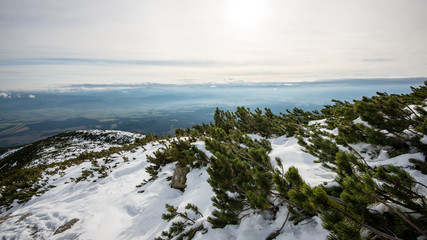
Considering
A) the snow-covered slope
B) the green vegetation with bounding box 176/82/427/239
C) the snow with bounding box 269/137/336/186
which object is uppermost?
the green vegetation with bounding box 176/82/427/239

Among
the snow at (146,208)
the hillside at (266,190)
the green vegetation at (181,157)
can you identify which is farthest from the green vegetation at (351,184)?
the green vegetation at (181,157)

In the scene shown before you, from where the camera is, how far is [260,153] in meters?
3.00

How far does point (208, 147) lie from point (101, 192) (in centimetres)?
656

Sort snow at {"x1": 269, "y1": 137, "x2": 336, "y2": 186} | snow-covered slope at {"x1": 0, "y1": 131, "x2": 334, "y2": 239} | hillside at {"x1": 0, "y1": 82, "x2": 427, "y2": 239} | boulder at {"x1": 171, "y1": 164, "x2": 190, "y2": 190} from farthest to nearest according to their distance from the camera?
boulder at {"x1": 171, "y1": 164, "x2": 190, "y2": 190}, snow at {"x1": 269, "y1": 137, "x2": 336, "y2": 186}, snow-covered slope at {"x1": 0, "y1": 131, "x2": 334, "y2": 239}, hillside at {"x1": 0, "y1": 82, "x2": 427, "y2": 239}

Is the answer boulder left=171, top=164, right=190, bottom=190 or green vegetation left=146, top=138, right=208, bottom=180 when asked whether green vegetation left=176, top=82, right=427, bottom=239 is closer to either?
green vegetation left=146, top=138, right=208, bottom=180

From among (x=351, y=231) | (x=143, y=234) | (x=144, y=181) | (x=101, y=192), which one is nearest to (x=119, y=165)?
(x=101, y=192)

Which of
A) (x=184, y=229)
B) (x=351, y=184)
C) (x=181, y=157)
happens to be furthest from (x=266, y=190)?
(x=181, y=157)

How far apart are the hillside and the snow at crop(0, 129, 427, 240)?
0.03 metres

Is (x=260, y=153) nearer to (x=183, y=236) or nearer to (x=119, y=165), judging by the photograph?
(x=183, y=236)

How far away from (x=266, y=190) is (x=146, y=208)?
15.7 ft

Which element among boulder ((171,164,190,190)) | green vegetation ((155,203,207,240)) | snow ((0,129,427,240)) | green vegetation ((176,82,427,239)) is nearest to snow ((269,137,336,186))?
snow ((0,129,427,240))

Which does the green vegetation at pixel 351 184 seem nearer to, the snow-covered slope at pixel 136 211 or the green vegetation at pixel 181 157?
the snow-covered slope at pixel 136 211

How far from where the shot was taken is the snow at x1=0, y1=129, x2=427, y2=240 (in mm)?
2920

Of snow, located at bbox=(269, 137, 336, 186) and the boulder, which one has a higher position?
snow, located at bbox=(269, 137, 336, 186)
